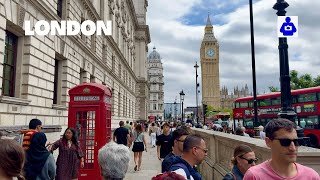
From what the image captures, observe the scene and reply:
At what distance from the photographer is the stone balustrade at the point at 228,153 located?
386cm

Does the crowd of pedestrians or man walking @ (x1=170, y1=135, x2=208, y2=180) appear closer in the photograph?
the crowd of pedestrians

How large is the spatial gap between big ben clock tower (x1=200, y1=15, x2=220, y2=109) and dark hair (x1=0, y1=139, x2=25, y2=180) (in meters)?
136

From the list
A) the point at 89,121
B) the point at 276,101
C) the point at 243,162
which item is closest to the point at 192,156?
the point at 243,162

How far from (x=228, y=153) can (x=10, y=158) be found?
5816 mm

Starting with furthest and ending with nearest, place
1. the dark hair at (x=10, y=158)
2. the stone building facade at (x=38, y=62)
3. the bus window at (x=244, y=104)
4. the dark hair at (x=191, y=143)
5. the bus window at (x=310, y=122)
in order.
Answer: the bus window at (x=244, y=104) < the bus window at (x=310, y=122) < the stone building facade at (x=38, y=62) < the dark hair at (x=191, y=143) < the dark hair at (x=10, y=158)

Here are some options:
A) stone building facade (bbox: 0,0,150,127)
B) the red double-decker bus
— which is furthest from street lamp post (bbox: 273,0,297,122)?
the red double-decker bus

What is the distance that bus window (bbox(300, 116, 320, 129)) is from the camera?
2020cm

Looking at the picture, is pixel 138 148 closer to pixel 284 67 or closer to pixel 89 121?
pixel 89 121

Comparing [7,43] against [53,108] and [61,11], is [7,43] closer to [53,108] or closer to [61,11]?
[53,108]

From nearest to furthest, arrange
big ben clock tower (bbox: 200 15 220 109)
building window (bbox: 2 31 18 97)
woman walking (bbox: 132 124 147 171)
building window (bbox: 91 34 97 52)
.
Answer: building window (bbox: 2 31 18 97)
woman walking (bbox: 132 124 147 171)
building window (bbox: 91 34 97 52)
big ben clock tower (bbox: 200 15 220 109)

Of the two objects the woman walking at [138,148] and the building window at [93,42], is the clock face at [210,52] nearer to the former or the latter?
the building window at [93,42]

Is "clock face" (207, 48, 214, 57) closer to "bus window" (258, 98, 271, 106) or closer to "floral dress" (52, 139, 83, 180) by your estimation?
"bus window" (258, 98, 271, 106)

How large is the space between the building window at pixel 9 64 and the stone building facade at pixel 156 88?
401ft

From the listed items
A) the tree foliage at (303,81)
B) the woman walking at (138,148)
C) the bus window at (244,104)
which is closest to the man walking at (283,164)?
the woman walking at (138,148)
